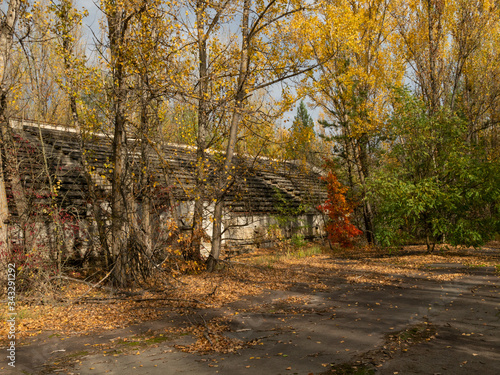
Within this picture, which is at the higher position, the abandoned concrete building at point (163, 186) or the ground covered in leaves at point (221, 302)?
the abandoned concrete building at point (163, 186)

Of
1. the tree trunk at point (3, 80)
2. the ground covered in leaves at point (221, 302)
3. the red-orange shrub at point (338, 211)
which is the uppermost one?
the tree trunk at point (3, 80)

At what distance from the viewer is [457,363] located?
4.25 metres

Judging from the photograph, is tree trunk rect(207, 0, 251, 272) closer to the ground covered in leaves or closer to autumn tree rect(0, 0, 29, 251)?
the ground covered in leaves

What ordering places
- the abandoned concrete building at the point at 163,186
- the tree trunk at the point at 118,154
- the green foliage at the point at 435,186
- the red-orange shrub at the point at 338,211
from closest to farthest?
1. the tree trunk at the point at 118,154
2. the abandoned concrete building at the point at 163,186
3. the green foliage at the point at 435,186
4. the red-orange shrub at the point at 338,211

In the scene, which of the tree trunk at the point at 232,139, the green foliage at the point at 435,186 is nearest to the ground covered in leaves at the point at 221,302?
the tree trunk at the point at 232,139

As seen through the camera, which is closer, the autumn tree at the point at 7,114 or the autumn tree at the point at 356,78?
the autumn tree at the point at 7,114

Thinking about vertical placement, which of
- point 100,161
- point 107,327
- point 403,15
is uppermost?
point 403,15

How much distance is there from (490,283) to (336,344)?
5.89 meters

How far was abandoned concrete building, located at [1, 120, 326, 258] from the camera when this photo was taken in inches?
377

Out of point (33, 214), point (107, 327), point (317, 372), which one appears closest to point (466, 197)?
point (317, 372)

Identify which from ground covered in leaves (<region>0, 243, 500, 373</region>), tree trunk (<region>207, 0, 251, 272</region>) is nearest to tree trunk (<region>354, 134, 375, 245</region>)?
ground covered in leaves (<region>0, 243, 500, 373</region>)

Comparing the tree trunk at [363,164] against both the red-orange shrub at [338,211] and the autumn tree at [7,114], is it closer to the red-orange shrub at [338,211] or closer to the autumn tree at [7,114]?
the red-orange shrub at [338,211]

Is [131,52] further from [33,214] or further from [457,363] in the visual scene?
[457,363]

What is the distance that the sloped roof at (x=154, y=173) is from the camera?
9781mm
